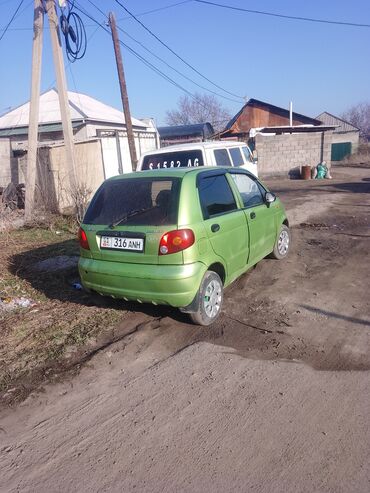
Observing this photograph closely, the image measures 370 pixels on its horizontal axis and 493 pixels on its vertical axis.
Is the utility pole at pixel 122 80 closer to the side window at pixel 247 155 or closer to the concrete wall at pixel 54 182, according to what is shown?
the concrete wall at pixel 54 182

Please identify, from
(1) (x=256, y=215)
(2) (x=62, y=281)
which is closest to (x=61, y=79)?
(2) (x=62, y=281)

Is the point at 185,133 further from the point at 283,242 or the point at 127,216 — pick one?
the point at 127,216

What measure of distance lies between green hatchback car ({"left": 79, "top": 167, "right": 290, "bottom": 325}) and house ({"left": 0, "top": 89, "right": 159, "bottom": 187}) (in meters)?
8.16

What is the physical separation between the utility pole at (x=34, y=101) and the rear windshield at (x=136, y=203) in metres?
6.38

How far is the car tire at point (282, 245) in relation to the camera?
20.0 ft

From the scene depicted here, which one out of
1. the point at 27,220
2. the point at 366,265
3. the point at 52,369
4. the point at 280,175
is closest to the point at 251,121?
the point at 280,175

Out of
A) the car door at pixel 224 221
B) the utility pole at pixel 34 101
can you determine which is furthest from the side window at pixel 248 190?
the utility pole at pixel 34 101

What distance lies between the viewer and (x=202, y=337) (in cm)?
392

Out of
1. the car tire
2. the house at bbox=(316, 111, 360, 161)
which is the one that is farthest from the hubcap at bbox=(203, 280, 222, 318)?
the house at bbox=(316, 111, 360, 161)

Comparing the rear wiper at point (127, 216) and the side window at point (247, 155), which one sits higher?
the side window at point (247, 155)

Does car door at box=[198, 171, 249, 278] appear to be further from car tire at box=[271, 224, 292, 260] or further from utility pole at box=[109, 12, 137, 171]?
utility pole at box=[109, 12, 137, 171]

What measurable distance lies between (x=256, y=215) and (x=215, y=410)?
9.34 feet

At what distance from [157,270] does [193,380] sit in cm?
109

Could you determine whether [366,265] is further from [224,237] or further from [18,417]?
[18,417]
